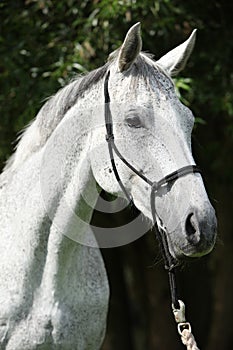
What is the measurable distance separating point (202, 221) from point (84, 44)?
300cm

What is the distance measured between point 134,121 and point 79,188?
421 mm

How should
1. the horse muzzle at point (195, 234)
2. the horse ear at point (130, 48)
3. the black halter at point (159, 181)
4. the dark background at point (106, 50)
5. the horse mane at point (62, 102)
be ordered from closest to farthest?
the horse muzzle at point (195, 234) → the black halter at point (159, 181) → the horse ear at point (130, 48) → the horse mane at point (62, 102) → the dark background at point (106, 50)

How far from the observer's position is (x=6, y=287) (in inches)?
130

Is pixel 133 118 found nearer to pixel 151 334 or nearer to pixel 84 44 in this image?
pixel 84 44

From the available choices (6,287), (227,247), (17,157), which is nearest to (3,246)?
(6,287)

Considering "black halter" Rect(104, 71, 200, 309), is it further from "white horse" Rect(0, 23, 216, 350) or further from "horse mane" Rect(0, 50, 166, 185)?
"horse mane" Rect(0, 50, 166, 185)

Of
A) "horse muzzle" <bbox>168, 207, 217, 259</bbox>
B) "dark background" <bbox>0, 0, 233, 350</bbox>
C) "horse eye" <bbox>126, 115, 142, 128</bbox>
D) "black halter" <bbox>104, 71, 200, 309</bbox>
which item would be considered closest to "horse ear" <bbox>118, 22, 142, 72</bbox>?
"black halter" <bbox>104, 71, 200, 309</bbox>

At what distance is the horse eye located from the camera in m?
2.92

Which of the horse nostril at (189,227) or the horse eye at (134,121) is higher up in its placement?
the horse eye at (134,121)

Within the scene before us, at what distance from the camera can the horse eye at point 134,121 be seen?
9.57 ft

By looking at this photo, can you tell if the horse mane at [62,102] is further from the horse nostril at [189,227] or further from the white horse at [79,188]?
the horse nostril at [189,227]

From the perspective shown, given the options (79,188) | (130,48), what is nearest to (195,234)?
(79,188)

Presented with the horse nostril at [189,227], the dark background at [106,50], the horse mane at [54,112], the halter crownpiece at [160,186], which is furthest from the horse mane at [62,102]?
the dark background at [106,50]

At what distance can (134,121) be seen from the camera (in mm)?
2928
